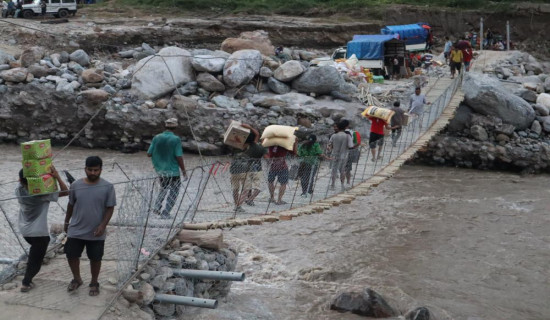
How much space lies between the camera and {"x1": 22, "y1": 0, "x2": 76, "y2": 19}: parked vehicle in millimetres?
23516

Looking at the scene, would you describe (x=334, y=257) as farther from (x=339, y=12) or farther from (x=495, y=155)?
(x=339, y=12)

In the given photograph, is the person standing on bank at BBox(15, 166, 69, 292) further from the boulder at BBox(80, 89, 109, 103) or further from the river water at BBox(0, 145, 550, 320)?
the boulder at BBox(80, 89, 109, 103)

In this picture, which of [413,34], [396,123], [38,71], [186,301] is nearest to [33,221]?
[186,301]

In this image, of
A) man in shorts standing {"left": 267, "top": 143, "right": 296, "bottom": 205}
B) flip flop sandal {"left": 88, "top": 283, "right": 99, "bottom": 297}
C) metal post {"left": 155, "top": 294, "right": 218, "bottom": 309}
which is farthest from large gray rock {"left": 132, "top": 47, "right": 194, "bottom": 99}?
flip flop sandal {"left": 88, "top": 283, "right": 99, "bottom": 297}

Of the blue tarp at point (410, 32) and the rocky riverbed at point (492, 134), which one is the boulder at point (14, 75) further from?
the blue tarp at point (410, 32)

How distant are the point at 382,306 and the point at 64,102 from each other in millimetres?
10265

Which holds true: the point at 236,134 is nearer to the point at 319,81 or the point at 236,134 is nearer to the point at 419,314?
the point at 419,314

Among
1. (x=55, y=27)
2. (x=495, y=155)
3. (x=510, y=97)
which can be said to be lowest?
(x=495, y=155)

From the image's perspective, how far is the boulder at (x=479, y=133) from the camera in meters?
15.9

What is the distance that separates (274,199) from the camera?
26.9 ft

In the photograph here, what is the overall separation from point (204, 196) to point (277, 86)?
8270 millimetres

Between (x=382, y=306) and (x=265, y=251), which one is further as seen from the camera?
(x=265, y=251)

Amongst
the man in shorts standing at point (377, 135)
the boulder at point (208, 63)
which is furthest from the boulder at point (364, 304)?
the boulder at point (208, 63)

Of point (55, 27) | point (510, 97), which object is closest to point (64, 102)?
point (55, 27)
